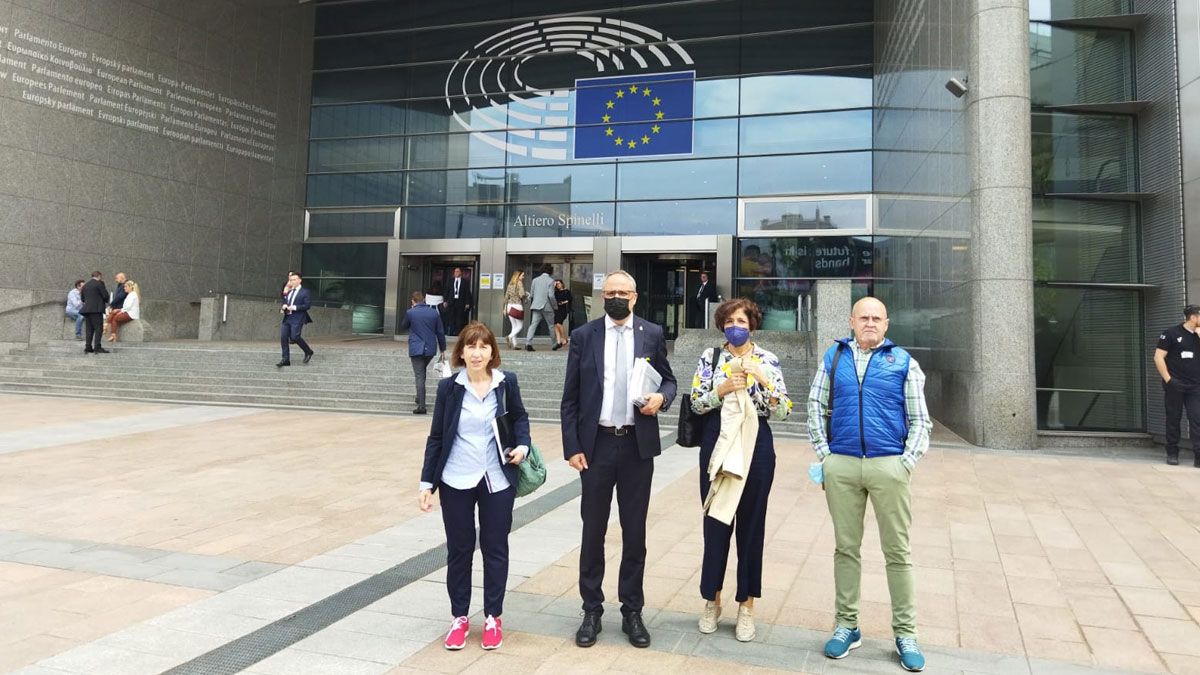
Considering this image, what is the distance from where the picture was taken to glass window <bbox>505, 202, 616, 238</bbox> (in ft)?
69.6

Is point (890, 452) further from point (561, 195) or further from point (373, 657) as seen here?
point (561, 195)

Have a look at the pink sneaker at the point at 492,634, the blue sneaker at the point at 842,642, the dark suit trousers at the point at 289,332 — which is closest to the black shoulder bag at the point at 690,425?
the blue sneaker at the point at 842,642

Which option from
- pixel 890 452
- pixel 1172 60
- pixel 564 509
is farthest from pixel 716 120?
pixel 890 452

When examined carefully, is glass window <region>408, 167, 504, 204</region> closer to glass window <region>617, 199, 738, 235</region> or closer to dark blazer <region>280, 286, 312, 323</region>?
glass window <region>617, 199, 738, 235</region>

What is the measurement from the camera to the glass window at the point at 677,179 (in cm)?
2044

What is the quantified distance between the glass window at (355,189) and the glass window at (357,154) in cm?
25

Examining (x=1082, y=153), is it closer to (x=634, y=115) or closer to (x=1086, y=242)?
(x=1086, y=242)

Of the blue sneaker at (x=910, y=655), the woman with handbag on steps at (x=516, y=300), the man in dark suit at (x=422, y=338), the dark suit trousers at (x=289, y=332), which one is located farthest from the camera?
the woman with handbag on steps at (x=516, y=300)

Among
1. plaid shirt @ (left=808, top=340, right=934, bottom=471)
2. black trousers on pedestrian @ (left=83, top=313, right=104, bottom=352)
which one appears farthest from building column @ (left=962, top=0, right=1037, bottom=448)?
black trousers on pedestrian @ (left=83, top=313, right=104, bottom=352)

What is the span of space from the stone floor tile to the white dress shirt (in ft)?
8.07

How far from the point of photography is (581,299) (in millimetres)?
21453

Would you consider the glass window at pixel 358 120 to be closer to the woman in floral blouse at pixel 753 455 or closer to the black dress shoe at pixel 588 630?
the woman in floral blouse at pixel 753 455

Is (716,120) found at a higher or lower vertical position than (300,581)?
higher

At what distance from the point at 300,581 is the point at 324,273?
21453mm
